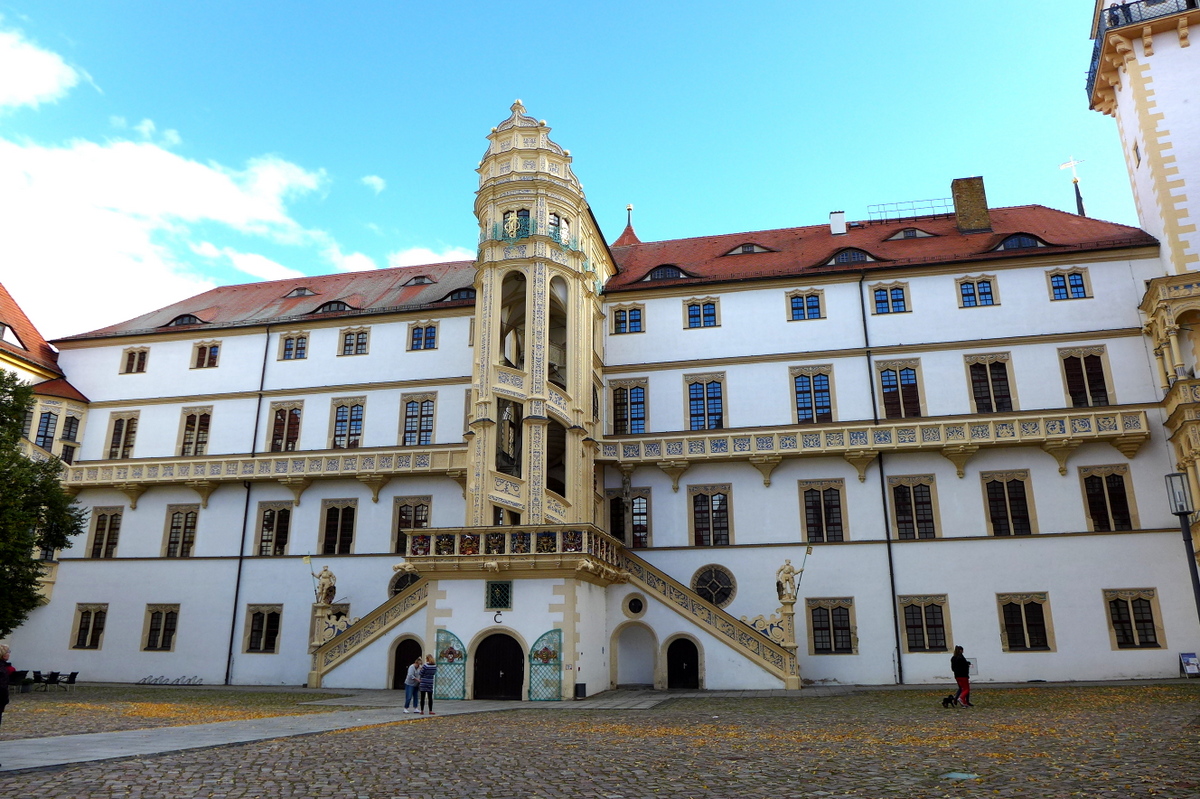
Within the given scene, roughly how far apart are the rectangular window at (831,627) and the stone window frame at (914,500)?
3324 millimetres

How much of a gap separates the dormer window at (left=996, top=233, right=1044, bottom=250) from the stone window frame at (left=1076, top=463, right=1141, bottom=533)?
30.2ft

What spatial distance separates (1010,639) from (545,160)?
79.8ft

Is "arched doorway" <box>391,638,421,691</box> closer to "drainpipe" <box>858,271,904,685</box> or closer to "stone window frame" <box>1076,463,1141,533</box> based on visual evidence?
"drainpipe" <box>858,271,904,685</box>

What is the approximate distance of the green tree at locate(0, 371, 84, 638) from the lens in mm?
27594

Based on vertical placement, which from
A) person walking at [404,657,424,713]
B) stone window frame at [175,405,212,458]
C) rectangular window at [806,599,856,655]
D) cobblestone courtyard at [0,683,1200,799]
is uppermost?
stone window frame at [175,405,212,458]

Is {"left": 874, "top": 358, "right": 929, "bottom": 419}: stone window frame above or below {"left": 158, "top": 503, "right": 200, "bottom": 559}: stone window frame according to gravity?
above

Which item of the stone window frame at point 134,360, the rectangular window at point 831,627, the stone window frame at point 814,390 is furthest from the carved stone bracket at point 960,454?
the stone window frame at point 134,360

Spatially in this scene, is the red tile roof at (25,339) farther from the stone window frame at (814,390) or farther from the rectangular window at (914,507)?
the rectangular window at (914,507)

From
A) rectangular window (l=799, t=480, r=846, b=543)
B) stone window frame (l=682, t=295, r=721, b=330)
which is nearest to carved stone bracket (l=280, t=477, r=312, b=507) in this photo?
stone window frame (l=682, t=295, r=721, b=330)

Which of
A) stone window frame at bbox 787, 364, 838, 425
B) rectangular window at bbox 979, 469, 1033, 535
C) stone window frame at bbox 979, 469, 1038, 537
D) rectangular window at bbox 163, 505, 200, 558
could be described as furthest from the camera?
rectangular window at bbox 163, 505, 200, 558

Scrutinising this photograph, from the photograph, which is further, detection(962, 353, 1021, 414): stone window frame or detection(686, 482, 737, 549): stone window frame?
detection(686, 482, 737, 549): stone window frame

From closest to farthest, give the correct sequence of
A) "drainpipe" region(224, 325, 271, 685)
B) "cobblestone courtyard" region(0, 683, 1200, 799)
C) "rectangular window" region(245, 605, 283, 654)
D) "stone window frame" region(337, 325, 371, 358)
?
"cobblestone courtyard" region(0, 683, 1200, 799), "rectangular window" region(245, 605, 283, 654), "drainpipe" region(224, 325, 271, 685), "stone window frame" region(337, 325, 371, 358)

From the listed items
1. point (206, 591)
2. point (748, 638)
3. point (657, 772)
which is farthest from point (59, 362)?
point (657, 772)

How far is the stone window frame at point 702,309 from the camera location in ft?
119
